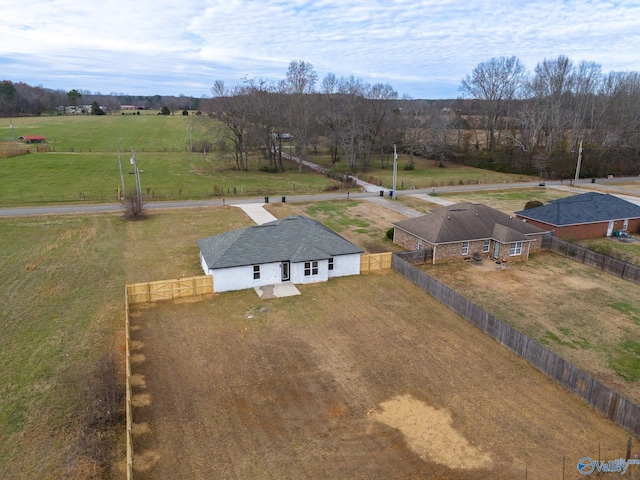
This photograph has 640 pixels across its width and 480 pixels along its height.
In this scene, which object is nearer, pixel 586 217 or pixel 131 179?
pixel 586 217

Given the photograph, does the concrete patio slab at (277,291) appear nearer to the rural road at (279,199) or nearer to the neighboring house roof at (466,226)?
the neighboring house roof at (466,226)

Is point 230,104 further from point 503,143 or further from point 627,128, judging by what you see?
point 627,128

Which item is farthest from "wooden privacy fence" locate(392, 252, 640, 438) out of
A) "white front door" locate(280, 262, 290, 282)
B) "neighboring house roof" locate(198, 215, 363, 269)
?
"white front door" locate(280, 262, 290, 282)

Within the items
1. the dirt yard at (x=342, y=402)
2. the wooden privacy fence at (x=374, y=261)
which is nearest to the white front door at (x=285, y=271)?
the dirt yard at (x=342, y=402)

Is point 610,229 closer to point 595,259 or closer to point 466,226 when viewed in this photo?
point 595,259

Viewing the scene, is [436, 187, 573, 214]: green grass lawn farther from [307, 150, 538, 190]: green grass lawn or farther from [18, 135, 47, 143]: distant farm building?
[18, 135, 47, 143]: distant farm building

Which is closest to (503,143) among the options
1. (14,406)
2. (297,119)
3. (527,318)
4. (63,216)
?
(297,119)

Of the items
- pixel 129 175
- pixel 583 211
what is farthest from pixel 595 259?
pixel 129 175
